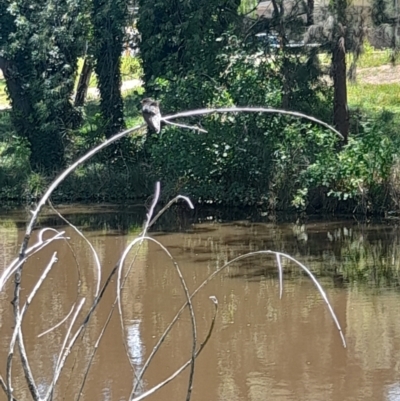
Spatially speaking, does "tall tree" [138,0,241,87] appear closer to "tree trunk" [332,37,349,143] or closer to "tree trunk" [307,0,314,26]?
"tree trunk" [307,0,314,26]

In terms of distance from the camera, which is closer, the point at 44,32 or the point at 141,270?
the point at 141,270

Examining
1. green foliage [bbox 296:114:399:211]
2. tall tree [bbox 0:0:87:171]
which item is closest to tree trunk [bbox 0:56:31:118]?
tall tree [bbox 0:0:87:171]

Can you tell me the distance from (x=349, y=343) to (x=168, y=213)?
28.1ft

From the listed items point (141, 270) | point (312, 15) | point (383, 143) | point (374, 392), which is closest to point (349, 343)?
point (374, 392)

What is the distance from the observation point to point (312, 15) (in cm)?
1439

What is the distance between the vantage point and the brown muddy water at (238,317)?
6539 millimetres

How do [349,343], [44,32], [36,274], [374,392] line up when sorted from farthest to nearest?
[44,32] < [36,274] < [349,343] < [374,392]

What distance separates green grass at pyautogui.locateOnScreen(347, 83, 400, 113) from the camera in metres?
20.1

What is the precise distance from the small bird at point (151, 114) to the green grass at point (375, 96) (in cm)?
1747

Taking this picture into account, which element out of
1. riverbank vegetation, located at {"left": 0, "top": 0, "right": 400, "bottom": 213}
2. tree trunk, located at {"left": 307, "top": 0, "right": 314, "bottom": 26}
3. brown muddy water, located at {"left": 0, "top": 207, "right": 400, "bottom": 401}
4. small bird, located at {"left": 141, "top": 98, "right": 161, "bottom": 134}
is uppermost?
tree trunk, located at {"left": 307, "top": 0, "right": 314, "bottom": 26}

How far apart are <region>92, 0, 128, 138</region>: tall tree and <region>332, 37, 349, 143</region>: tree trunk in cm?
519

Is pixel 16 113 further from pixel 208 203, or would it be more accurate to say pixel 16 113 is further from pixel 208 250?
pixel 208 250

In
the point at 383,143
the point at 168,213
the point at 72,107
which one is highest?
the point at 72,107

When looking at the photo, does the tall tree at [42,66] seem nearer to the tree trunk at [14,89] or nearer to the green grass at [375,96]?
the tree trunk at [14,89]
